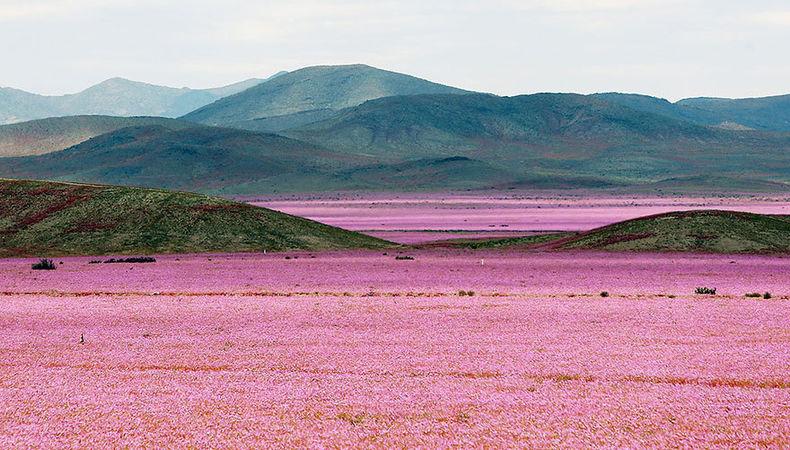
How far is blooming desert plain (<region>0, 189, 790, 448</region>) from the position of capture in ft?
52.0

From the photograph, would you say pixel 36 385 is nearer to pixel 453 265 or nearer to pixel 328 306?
pixel 328 306

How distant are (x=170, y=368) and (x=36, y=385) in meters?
2.87

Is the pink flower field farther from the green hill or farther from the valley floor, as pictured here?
the valley floor

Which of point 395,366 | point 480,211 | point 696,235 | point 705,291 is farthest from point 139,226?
point 480,211

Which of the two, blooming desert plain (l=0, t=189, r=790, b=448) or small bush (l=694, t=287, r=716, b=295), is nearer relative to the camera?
blooming desert plain (l=0, t=189, r=790, b=448)

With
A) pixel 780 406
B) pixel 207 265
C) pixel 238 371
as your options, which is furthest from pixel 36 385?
pixel 207 265

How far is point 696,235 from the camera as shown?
6116 centimetres

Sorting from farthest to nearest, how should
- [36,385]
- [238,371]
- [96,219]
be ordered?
[96,219]
[238,371]
[36,385]

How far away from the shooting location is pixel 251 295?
36.9m

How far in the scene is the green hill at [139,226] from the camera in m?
64.7

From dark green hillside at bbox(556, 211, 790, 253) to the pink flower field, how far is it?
18922 millimetres

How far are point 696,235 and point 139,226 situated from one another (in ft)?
120

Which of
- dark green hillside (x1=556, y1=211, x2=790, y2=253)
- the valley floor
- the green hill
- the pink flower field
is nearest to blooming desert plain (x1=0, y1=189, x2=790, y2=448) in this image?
the pink flower field

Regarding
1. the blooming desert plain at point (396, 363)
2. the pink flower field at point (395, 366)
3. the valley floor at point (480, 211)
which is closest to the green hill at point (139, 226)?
the valley floor at point (480, 211)
